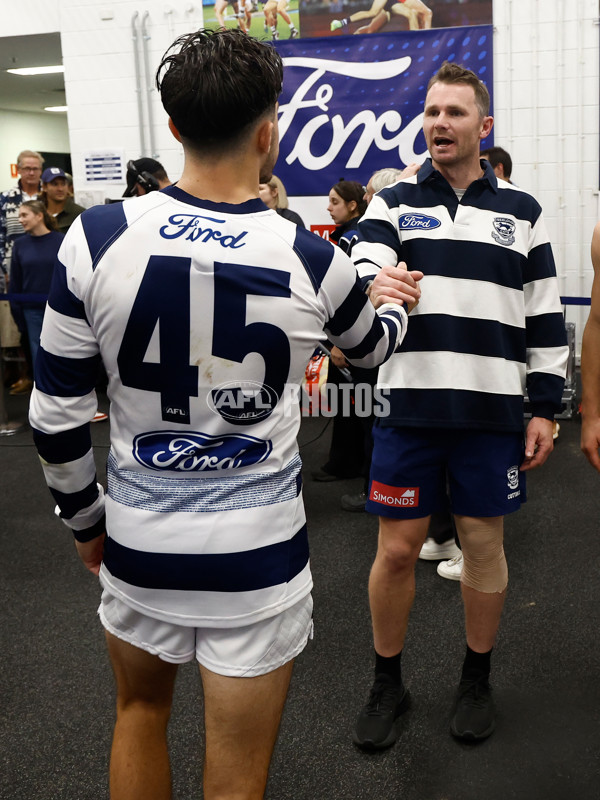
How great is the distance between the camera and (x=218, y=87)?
1.08 metres

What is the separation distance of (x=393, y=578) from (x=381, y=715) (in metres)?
0.35

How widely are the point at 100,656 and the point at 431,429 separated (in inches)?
49.1

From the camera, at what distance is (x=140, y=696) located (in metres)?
1.29

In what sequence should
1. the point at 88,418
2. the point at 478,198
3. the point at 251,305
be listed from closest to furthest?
the point at 251,305 → the point at 88,418 → the point at 478,198

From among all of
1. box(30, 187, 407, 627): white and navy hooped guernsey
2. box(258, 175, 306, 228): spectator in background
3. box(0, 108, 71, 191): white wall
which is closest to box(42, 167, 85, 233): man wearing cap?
box(258, 175, 306, 228): spectator in background

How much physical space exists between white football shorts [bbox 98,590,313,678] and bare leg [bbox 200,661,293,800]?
2 cm

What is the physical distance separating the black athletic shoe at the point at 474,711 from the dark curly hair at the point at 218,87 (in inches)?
59.7

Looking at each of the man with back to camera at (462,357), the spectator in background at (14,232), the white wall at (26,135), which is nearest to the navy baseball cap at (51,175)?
the spectator in background at (14,232)

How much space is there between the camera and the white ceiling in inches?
281

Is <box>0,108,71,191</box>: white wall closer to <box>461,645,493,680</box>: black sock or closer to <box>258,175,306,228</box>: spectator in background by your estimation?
<box>258,175,306,228</box>: spectator in background

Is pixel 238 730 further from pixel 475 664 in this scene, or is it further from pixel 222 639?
pixel 475 664

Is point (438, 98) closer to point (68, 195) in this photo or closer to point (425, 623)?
point (425, 623)

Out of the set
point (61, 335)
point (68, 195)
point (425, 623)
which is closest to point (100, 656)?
point (425, 623)

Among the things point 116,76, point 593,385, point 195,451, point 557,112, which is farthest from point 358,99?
point 195,451
